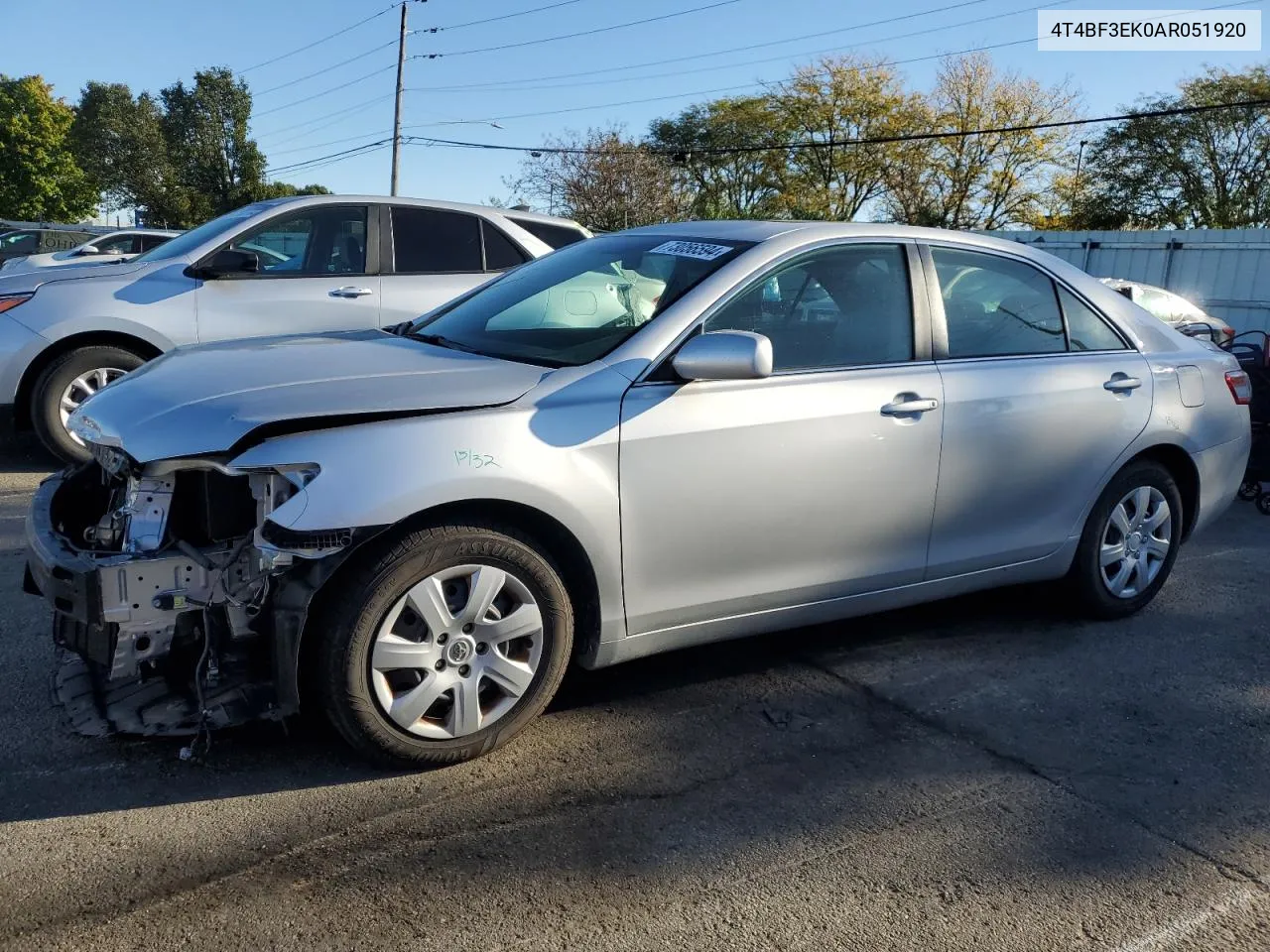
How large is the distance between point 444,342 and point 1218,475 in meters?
3.57

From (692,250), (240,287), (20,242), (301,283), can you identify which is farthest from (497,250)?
(20,242)

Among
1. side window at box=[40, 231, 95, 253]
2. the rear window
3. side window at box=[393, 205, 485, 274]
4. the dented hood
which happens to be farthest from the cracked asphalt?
side window at box=[40, 231, 95, 253]

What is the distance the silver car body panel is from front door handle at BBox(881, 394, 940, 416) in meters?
0.04

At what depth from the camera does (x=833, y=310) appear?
3951mm

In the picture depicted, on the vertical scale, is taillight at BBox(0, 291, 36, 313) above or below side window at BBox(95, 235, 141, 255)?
below

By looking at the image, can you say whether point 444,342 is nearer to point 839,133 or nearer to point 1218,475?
point 1218,475

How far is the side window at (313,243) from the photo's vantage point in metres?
7.35

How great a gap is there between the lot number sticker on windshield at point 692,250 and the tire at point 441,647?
4.21ft

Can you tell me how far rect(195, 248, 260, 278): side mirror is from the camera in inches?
273

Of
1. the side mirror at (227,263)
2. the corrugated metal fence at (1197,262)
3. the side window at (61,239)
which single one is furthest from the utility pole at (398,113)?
the side mirror at (227,263)

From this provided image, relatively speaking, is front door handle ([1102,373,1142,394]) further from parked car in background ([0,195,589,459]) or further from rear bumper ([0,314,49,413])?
rear bumper ([0,314,49,413])

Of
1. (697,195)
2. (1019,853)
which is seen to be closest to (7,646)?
(1019,853)

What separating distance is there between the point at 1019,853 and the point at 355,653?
1.86 m

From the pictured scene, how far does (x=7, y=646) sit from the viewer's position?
4.01 metres
